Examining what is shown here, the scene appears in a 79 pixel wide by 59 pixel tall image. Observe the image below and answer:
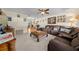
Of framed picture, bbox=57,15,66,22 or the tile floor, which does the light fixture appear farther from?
the tile floor

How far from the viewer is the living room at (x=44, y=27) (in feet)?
7.08

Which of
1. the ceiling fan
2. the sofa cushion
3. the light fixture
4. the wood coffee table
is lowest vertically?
the sofa cushion

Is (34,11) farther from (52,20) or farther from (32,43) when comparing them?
(32,43)

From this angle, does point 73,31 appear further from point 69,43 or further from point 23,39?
point 23,39

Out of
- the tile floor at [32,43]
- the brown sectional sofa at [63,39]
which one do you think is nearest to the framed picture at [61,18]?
the brown sectional sofa at [63,39]

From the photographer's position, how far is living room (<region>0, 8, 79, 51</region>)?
2.16m

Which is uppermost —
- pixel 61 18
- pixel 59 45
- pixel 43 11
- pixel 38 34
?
pixel 43 11

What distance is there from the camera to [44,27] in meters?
2.18

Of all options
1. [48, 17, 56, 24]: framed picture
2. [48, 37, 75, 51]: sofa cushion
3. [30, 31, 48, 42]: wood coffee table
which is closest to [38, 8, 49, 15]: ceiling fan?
[48, 17, 56, 24]: framed picture

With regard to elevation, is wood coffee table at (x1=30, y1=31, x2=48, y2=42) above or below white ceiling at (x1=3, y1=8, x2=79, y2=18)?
below

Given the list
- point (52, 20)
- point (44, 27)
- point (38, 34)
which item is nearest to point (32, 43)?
point (38, 34)

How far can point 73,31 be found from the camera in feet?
7.11
